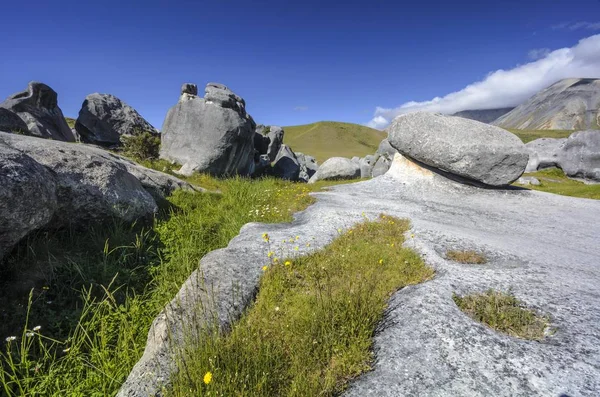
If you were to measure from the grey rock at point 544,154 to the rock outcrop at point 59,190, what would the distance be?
4274 cm

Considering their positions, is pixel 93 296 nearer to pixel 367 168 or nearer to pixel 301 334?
pixel 301 334

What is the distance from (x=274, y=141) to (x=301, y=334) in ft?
131

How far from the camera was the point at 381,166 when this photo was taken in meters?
33.1

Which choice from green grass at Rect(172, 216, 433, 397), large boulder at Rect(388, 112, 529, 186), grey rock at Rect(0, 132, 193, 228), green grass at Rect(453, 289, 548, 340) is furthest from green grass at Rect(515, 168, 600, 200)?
grey rock at Rect(0, 132, 193, 228)

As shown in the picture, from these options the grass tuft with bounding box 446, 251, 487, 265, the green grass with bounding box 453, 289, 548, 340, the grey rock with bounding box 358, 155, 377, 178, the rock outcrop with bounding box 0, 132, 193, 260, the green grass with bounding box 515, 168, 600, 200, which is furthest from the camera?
the grey rock with bounding box 358, 155, 377, 178

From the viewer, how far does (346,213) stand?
1076cm

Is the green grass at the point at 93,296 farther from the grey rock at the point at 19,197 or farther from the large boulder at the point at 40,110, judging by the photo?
the large boulder at the point at 40,110

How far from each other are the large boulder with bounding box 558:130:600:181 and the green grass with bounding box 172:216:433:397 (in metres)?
35.1

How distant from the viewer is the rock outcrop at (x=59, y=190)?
581 cm

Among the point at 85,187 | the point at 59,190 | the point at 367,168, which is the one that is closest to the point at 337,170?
the point at 367,168

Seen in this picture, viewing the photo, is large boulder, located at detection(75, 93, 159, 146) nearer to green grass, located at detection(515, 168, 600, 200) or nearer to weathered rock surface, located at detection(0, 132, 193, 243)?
weathered rock surface, located at detection(0, 132, 193, 243)

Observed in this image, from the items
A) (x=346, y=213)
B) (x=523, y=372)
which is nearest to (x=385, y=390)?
(x=523, y=372)

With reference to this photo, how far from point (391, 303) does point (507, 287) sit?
236cm

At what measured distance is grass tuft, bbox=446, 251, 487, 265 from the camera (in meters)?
7.24
